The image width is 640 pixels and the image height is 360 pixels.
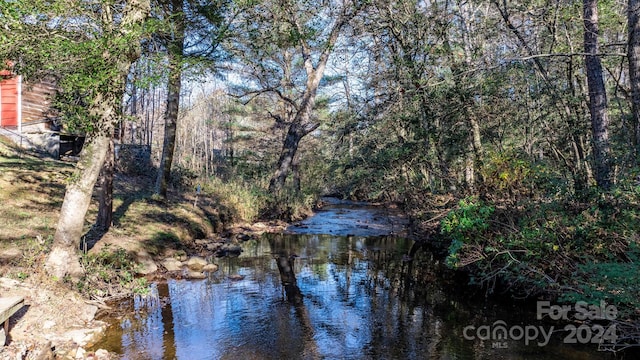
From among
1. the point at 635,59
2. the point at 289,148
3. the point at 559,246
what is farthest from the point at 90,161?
the point at 289,148

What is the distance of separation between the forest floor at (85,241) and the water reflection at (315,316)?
1.80ft

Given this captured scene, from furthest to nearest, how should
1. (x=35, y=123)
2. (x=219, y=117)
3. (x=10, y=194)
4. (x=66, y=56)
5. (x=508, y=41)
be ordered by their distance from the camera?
1. (x=219, y=117)
2. (x=35, y=123)
3. (x=508, y=41)
4. (x=10, y=194)
5. (x=66, y=56)

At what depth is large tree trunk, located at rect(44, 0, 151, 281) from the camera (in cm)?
582

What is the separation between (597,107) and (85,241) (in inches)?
379

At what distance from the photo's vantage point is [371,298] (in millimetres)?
7414

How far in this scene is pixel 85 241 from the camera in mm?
7805

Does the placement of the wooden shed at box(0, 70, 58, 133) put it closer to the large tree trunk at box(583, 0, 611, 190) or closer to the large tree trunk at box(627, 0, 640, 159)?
the large tree trunk at box(583, 0, 611, 190)

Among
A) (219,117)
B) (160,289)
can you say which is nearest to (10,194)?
(160,289)

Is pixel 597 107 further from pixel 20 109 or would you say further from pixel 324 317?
pixel 20 109

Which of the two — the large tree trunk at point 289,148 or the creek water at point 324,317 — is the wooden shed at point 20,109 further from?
the creek water at point 324,317

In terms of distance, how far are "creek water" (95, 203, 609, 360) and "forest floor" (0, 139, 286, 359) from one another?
0.49 metres

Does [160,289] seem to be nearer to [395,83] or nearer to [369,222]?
[395,83]

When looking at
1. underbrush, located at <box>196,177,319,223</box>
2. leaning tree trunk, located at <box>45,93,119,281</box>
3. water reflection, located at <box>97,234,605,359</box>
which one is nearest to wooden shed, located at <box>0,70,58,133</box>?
underbrush, located at <box>196,177,319,223</box>

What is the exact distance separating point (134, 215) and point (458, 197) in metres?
8.13
